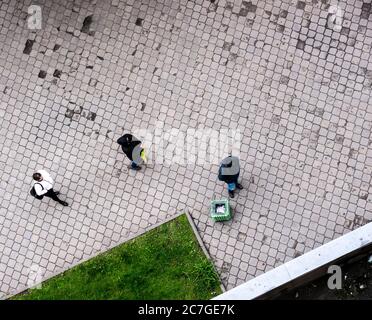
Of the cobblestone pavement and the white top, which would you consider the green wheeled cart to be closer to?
the cobblestone pavement

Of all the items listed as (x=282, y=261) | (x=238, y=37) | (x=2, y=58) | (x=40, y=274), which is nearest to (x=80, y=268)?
(x=40, y=274)

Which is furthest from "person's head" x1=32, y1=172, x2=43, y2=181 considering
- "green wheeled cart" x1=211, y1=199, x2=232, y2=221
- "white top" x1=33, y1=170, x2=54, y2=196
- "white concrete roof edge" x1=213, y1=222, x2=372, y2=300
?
"white concrete roof edge" x1=213, y1=222, x2=372, y2=300

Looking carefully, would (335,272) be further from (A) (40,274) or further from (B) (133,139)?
(A) (40,274)

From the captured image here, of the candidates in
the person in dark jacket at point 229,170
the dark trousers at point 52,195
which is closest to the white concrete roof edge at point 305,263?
the person in dark jacket at point 229,170

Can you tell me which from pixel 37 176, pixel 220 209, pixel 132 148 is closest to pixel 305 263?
pixel 220 209
